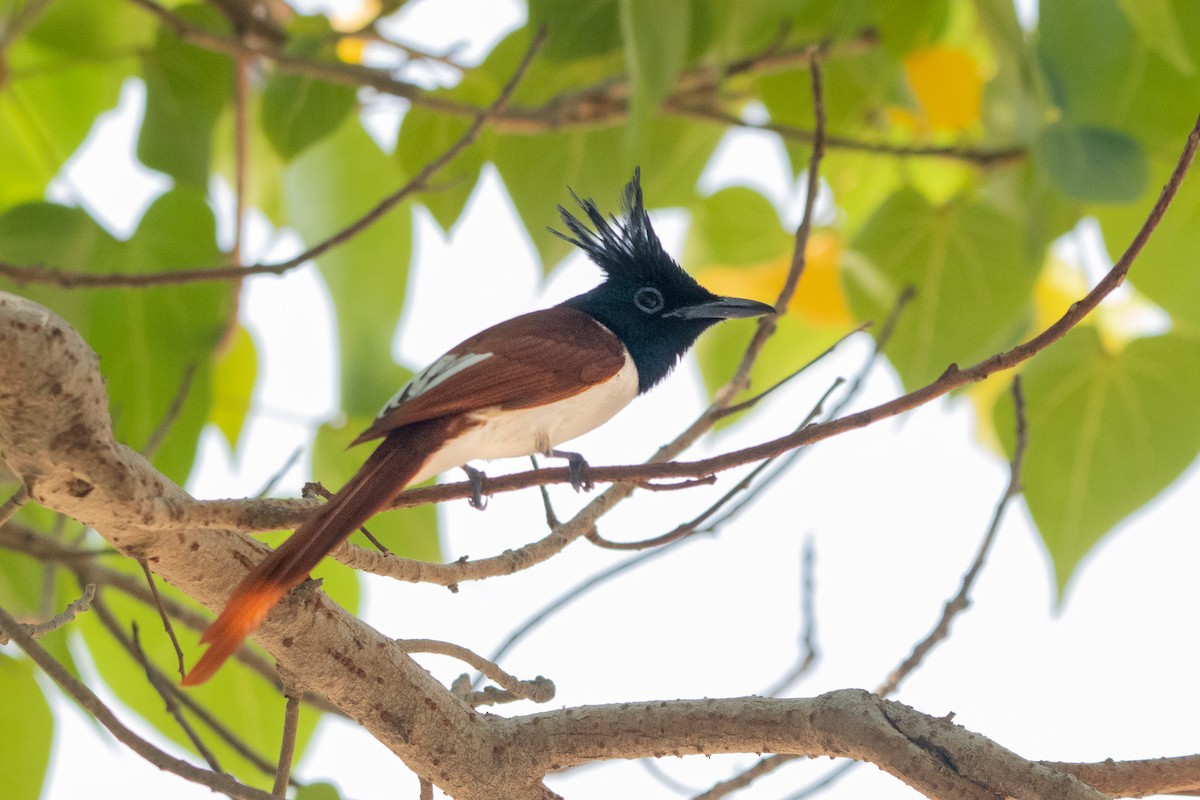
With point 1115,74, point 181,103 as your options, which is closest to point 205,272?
point 181,103

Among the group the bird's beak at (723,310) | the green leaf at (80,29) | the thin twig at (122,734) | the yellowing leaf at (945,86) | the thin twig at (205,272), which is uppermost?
the green leaf at (80,29)

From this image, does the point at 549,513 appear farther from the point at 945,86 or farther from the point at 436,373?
the point at 945,86

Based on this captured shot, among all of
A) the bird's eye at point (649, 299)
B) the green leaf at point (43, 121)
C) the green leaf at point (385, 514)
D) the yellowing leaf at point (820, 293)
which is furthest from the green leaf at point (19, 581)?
the yellowing leaf at point (820, 293)

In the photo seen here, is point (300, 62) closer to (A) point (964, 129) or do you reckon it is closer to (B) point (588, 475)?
(B) point (588, 475)

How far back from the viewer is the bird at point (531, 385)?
1.60 m

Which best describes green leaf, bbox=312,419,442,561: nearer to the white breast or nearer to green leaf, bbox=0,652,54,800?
the white breast

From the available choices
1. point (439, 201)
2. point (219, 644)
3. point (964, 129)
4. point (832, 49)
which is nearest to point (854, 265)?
point (832, 49)

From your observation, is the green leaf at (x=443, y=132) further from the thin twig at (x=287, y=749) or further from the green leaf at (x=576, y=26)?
the thin twig at (x=287, y=749)

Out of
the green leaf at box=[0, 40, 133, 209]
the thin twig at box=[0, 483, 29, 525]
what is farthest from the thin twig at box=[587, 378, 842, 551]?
the green leaf at box=[0, 40, 133, 209]

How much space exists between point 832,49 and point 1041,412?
956 millimetres

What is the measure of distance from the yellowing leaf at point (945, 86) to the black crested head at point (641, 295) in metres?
0.89

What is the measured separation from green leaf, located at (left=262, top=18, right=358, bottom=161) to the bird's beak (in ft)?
A: 2.87

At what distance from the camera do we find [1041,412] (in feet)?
9.09

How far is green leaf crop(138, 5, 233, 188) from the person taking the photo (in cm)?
301
